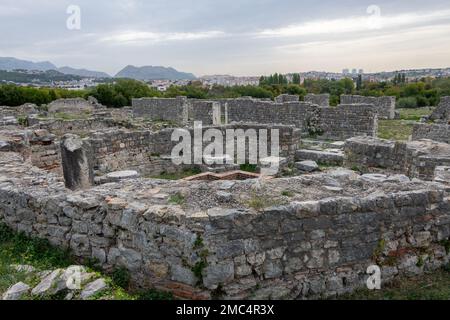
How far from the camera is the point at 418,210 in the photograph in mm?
5410

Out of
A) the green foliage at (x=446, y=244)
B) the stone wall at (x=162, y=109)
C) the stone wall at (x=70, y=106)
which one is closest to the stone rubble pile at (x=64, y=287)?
the green foliage at (x=446, y=244)

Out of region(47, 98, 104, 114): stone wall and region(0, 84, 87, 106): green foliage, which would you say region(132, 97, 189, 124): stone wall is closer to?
region(47, 98, 104, 114): stone wall

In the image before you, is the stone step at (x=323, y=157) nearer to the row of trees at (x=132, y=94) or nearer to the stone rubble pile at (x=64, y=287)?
the stone rubble pile at (x=64, y=287)

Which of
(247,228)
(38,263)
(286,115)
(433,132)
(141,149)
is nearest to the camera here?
(247,228)

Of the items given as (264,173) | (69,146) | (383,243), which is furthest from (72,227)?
(264,173)

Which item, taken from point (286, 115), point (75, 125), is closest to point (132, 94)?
point (75, 125)

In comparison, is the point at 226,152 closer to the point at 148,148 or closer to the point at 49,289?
the point at 148,148

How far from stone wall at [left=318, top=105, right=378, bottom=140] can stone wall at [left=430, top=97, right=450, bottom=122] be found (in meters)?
10.4

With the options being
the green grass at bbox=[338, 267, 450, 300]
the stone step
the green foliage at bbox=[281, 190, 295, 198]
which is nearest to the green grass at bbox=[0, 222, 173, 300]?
the green foliage at bbox=[281, 190, 295, 198]

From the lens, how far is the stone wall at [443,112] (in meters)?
25.1

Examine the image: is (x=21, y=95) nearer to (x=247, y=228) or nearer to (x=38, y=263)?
(x=38, y=263)

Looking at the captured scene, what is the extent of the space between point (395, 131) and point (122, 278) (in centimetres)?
1883

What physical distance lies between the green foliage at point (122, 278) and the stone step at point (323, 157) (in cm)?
822

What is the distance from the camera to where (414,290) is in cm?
512
